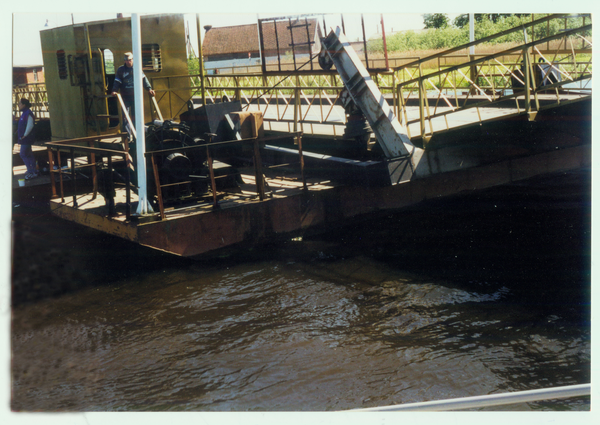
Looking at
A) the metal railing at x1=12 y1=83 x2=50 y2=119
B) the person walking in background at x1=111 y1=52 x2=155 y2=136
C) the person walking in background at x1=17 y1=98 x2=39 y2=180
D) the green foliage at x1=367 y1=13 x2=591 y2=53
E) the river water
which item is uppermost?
the green foliage at x1=367 y1=13 x2=591 y2=53

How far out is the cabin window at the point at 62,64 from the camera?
11.4 m

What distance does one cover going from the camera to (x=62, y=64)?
11539 millimetres

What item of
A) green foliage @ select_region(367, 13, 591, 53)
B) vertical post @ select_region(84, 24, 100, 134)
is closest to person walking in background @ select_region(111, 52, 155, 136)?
vertical post @ select_region(84, 24, 100, 134)

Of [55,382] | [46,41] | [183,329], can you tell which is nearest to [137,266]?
[183,329]

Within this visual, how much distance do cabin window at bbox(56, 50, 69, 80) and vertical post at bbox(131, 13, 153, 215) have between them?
5.62 meters

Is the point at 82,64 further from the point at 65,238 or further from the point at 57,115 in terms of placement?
the point at 65,238

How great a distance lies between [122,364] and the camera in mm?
5621

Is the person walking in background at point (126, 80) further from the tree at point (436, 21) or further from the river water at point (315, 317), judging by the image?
the tree at point (436, 21)

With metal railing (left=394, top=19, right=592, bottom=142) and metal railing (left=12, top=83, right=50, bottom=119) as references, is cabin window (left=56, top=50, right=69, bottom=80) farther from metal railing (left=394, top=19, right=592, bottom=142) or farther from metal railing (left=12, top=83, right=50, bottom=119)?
metal railing (left=394, top=19, right=592, bottom=142)

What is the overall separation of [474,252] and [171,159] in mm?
4844

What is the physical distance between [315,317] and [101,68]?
23.1 ft

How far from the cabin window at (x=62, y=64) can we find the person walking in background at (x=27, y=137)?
3.80 feet

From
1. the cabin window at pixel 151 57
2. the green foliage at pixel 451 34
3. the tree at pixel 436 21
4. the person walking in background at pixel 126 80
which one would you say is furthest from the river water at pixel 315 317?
the tree at pixel 436 21

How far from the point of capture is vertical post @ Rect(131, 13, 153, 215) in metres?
6.15
